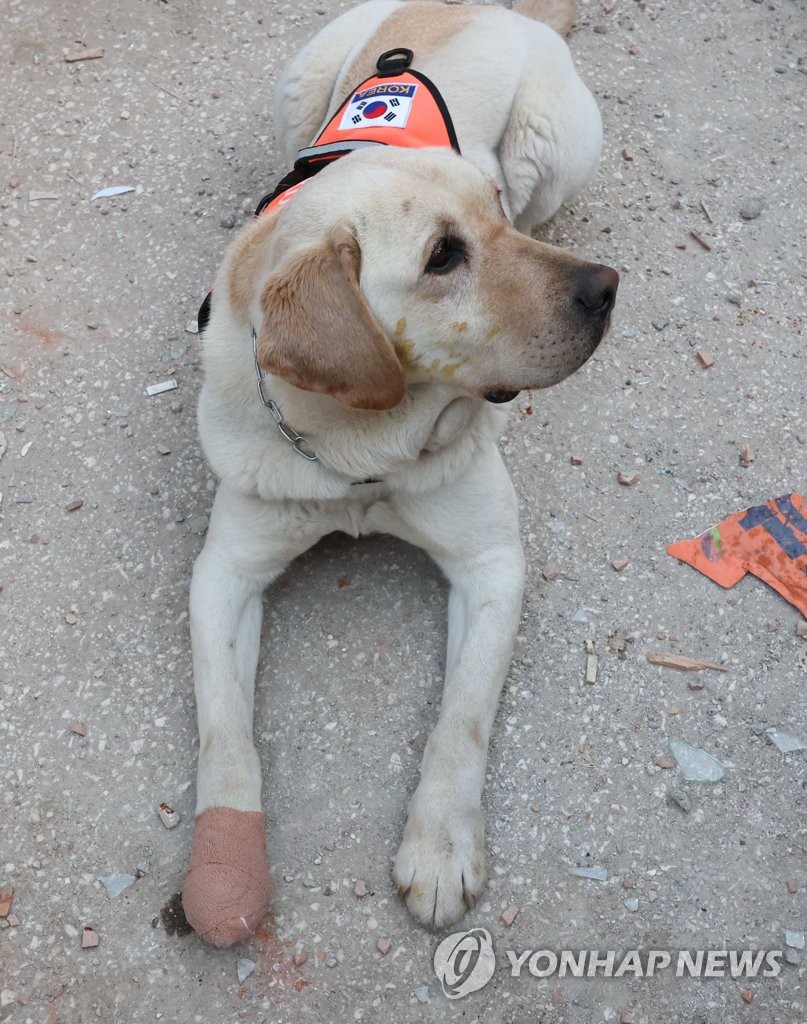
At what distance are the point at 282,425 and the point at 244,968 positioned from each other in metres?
1.42

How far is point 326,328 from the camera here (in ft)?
6.88

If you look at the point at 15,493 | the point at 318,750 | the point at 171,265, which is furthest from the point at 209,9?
the point at 318,750

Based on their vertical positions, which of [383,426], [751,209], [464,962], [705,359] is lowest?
[464,962]

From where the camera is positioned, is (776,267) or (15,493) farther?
(776,267)

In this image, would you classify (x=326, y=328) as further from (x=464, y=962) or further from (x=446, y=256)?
(x=464, y=962)

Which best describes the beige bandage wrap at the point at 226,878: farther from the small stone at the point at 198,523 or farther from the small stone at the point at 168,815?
the small stone at the point at 198,523

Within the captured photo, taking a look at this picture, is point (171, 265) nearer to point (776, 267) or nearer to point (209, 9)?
point (209, 9)

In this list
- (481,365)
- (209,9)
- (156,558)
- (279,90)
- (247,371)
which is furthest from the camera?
(209,9)

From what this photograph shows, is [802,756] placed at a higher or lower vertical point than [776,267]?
lower

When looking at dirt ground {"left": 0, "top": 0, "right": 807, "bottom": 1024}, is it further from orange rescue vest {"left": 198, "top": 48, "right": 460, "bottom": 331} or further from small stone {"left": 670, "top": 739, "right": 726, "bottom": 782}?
orange rescue vest {"left": 198, "top": 48, "right": 460, "bottom": 331}

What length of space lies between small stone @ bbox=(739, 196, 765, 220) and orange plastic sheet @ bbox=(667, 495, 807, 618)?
156 cm

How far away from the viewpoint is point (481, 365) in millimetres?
2303

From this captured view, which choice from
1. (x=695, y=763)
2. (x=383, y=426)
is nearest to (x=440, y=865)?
(x=695, y=763)

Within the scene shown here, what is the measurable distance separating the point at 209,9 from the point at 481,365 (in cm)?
390
